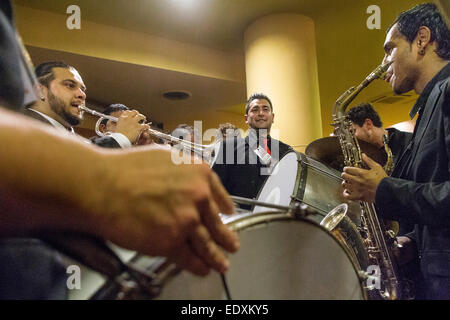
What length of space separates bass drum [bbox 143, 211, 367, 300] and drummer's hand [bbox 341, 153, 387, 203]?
0.57 metres

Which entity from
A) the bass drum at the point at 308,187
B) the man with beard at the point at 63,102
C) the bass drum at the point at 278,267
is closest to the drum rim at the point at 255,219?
the bass drum at the point at 278,267

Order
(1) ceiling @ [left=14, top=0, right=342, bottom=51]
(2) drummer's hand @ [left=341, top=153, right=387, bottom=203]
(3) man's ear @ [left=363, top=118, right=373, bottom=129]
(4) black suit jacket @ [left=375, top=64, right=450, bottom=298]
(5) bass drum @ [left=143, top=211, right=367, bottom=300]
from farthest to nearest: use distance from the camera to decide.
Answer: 1. (1) ceiling @ [left=14, top=0, right=342, bottom=51]
2. (3) man's ear @ [left=363, top=118, right=373, bottom=129]
3. (2) drummer's hand @ [left=341, top=153, right=387, bottom=203]
4. (4) black suit jacket @ [left=375, top=64, right=450, bottom=298]
5. (5) bass drum @ [left=143, top=211, right=367, bottom=300]

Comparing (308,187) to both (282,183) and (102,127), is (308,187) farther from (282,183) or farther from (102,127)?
(102,127)

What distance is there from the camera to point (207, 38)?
3611 mm

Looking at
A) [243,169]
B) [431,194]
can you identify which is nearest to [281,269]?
[431,194]

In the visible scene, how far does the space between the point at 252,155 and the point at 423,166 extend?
1.66 m

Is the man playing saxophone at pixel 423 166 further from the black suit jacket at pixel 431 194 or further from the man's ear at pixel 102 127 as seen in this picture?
the man's ear at pixel 102 127

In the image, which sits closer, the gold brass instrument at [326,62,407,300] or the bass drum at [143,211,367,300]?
the bass drum at [143,211,367,300]

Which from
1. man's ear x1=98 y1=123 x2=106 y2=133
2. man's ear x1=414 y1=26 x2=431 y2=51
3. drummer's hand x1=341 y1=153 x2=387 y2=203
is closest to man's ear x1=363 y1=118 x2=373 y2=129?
man's ear x1=414 y1=26 x2=431 y2=51

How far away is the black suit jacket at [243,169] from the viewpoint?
8.15 feet

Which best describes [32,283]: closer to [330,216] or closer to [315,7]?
[330,216]

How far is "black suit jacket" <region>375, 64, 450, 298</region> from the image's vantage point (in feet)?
2.96

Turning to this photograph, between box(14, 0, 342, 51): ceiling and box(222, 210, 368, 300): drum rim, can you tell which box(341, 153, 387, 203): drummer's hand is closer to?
box(222, 210, 368, 300): drum rim

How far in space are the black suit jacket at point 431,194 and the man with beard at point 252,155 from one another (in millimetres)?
1342
